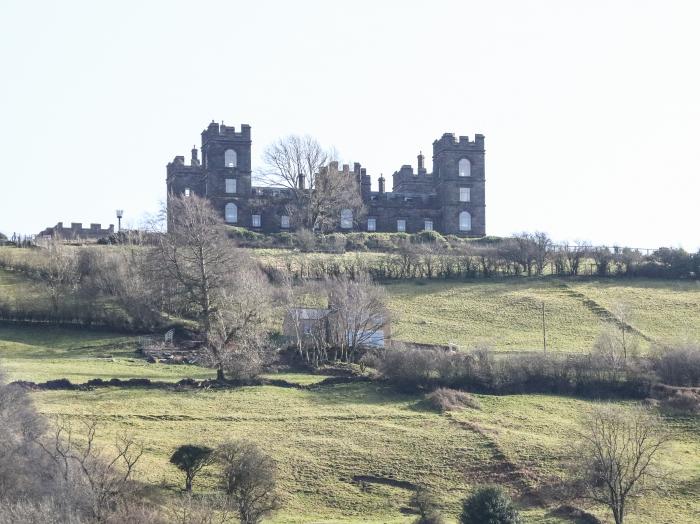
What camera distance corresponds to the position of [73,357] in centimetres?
5706

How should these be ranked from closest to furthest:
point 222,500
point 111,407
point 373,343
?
point 222,500 < point 111,407 < point 373,343

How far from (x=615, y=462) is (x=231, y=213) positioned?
52.8 meters

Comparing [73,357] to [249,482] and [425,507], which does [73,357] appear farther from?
[425,507]

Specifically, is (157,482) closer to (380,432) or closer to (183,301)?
(380,432)

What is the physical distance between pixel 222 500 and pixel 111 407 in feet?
33.3

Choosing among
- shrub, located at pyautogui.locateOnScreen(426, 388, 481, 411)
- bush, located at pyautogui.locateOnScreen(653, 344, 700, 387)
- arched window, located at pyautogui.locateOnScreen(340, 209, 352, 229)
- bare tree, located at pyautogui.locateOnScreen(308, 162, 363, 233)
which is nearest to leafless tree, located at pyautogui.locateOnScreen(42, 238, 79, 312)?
bare tree, located at pyautogui.locateOnScreen(308, 162, 363, 233)

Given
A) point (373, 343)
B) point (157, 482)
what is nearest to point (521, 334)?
point (373, 343)

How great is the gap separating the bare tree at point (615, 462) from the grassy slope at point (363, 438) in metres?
0.70

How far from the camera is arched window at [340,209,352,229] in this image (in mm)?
90625

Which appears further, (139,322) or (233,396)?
(139,322)

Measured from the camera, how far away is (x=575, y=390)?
52.6 metres

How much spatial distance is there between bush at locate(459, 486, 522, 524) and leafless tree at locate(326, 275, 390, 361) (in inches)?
894

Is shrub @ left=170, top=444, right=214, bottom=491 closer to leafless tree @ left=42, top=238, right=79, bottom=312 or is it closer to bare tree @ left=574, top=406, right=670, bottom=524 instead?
bare tree @ left=574, top=406, right=670, bottom=524

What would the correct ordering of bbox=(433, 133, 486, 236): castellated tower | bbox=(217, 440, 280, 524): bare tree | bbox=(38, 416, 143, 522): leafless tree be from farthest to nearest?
1. bbox=(433, 133, 486, 236): castellated tower
2. bbox=(217, 440, 280, 524): bare tree
3. bbox=(38, 416, 143, 522): leafless tree
